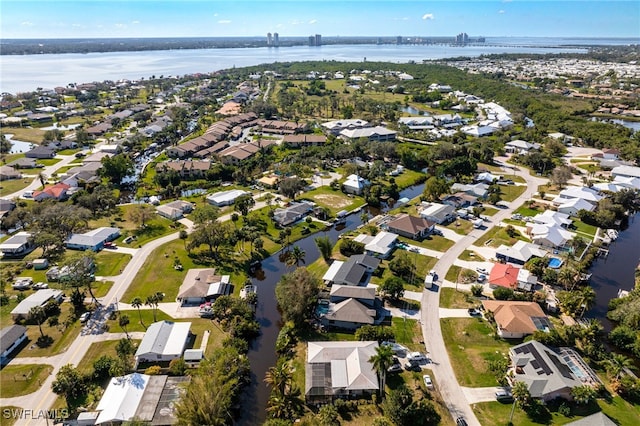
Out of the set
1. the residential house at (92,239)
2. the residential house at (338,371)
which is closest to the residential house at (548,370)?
the residential house at (338,371)

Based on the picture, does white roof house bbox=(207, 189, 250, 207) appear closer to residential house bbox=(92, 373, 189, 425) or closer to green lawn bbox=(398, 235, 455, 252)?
green lawn bbox=(398, 235, 455, 252)

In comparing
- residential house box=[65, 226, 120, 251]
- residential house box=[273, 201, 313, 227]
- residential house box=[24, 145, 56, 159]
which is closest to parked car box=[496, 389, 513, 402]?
residential house box=[273, 201, 313, 227]

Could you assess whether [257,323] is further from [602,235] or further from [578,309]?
[602,235]

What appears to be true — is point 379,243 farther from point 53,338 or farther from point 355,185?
point 53,338

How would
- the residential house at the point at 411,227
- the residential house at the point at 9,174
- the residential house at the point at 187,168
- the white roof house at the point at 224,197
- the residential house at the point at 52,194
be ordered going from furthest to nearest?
the residential house at the point at 187,168 → the residential house at the point at 9,174 → the residential house at the point at 52,194 → the white roof house at the point at 224,197 → the residential house at the point at 411,227

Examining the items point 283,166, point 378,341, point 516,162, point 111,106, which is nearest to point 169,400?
point 378,341

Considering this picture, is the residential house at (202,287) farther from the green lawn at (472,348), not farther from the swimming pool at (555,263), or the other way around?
the swimming pool at (555,263)
